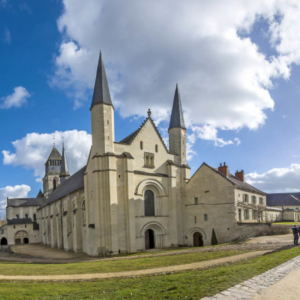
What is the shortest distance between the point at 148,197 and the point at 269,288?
2598 centimetres

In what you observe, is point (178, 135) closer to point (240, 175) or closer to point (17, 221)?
point (240, 175)

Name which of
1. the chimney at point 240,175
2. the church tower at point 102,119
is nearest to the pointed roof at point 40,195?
the church tower at point 102,119

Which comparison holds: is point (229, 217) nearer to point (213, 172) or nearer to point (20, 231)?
point (213, 172)

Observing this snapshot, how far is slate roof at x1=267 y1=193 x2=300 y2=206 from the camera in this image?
7371 cm

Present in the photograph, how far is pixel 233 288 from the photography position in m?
8.73

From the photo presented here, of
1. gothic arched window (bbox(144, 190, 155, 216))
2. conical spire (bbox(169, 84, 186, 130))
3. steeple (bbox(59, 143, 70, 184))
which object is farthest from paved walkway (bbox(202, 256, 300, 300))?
steeple (bbox(59, 143, 70, 184))

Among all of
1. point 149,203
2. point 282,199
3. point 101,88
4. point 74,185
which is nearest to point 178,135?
point 149,203

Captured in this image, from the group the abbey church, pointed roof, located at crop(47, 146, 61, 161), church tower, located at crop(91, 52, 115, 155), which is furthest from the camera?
pointed roof, located at crop(47, 146, 61, 161)

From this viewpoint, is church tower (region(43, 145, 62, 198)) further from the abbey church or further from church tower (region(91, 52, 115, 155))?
church tower (region(91, 52, 115, 155))

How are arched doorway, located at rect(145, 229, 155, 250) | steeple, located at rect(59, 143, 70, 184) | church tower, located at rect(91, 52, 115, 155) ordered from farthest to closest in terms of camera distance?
1. steeple, located at rect(59, 143, 70, 184)
2. arched doorway, located at rect(145, 229, 155, 250)
3. church tower, located at rect(91, 52, 115, 155)

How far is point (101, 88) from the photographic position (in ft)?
106

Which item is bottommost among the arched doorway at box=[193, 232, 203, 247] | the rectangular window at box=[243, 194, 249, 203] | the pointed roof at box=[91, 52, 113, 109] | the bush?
the arched doorway at box=[193, 232, 203, 247]

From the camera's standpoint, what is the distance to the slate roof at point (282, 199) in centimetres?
7371

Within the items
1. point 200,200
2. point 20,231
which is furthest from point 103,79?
point 20,231
